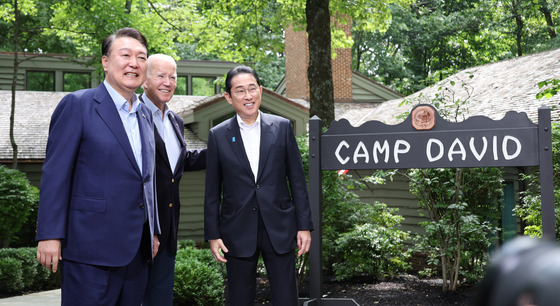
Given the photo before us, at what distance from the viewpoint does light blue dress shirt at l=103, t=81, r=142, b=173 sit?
3.16 m

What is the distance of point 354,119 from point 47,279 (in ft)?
32.7

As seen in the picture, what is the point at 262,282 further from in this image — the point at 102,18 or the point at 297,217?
the point at 102,18

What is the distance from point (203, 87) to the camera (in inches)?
852

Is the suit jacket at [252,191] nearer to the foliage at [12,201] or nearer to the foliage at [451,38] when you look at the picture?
the foliage at [12,201]

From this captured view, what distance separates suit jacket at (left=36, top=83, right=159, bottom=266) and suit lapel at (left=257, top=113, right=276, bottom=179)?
93 centimetres

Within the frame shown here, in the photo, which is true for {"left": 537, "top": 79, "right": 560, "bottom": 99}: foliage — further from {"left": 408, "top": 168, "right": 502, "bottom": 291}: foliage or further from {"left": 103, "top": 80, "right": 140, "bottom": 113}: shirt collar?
{"left": 103, "top": 80, "right": 140, "bottom": 113}: shirt collar

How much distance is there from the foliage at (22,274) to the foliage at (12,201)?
61 cm

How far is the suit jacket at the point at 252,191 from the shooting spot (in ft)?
12.2

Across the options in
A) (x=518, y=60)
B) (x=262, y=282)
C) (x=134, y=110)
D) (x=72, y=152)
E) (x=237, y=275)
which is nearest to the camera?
(x=72, y=152)

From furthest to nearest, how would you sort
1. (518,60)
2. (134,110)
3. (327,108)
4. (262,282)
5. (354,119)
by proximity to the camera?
(354,119), (518,60), (327,108), (262,282), (134,110)

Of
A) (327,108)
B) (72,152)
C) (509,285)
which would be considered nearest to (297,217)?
(72,152)

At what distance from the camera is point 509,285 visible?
0.58m

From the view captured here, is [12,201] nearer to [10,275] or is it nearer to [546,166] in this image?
[10,275]

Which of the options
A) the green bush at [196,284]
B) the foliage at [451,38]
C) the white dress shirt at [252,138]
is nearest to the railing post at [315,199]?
the white dress shirt at [252,138]
